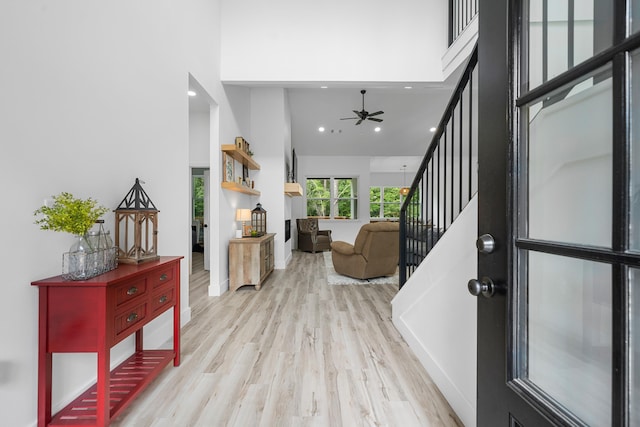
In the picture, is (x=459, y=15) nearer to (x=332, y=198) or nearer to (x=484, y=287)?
(x=484, y=287)

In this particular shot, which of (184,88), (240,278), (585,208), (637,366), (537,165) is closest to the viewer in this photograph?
(637,366)

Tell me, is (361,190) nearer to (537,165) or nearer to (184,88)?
(184,88)

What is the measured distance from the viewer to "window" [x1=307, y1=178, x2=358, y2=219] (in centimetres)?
964

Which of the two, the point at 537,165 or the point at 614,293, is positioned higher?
the point at 537,165

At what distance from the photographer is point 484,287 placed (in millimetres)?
829

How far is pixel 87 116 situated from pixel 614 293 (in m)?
2.32

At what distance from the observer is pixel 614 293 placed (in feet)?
1.74

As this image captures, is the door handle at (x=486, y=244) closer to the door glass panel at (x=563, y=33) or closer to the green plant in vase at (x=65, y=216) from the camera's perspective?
the door glass panel at (x=563, y=33)

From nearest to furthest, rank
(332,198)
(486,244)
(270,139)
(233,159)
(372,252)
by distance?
(486,244) → (233,159) → (372,252) → (270,139) → (332,198)

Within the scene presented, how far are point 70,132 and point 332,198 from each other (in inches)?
324

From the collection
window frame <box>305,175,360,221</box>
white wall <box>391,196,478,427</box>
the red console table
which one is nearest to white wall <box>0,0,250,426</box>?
the red console table

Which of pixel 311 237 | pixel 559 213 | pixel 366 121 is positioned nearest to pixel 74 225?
pixel 559 213

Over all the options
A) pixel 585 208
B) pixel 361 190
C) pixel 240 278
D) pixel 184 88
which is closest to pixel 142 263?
pixel 184 88

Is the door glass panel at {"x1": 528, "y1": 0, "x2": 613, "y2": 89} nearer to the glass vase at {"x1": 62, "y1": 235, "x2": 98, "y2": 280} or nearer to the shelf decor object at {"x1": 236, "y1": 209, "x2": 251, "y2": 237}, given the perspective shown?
the glass vase at {"x1": 62, "y1": 235, "x2": 98, "y2": 280}
